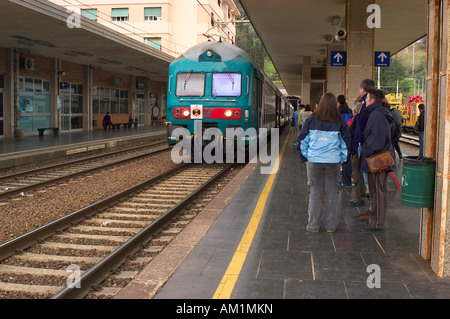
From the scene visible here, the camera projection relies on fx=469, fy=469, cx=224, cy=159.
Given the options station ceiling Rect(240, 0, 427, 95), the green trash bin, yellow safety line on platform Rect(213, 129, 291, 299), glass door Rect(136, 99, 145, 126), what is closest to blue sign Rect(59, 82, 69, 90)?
station ceiling Rect(240, 0, 427, 95)

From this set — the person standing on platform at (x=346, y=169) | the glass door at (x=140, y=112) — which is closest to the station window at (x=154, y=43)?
the glass door at (x=140, y=112)

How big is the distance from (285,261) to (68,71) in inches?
947

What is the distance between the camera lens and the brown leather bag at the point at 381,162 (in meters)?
5.59

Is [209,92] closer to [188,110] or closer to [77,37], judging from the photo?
[188,110]

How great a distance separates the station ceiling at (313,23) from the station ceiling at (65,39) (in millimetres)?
5594

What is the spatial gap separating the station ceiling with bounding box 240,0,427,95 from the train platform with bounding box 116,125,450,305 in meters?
10.0

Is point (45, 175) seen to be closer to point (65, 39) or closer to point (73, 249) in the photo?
point (73, 249)

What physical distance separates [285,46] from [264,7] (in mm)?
9488

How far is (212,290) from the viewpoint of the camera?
3.86m

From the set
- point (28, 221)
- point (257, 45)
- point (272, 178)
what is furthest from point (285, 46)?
point (257, 45)

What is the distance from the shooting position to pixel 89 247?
5.74m

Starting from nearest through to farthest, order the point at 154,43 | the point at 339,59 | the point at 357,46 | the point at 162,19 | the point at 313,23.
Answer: the point at 357,46 → the point at 339,59 → the point at 313,23 → the point at 154,43 → the point at 162,19

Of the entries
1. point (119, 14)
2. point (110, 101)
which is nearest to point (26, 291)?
point (110, 101)

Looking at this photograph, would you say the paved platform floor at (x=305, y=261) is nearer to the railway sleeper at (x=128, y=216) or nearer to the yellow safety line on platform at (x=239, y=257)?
the yellow safety line on platform at (x=239, y=257)
